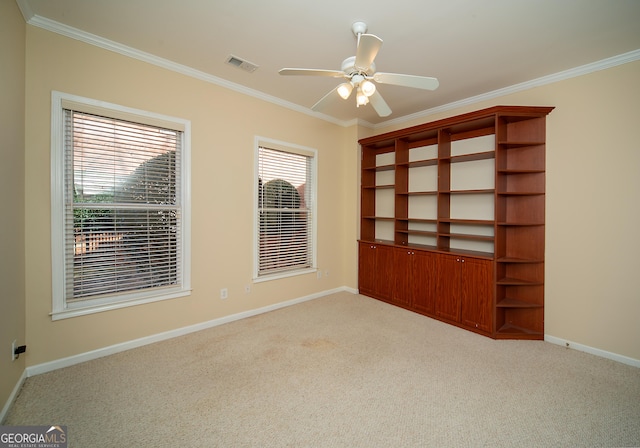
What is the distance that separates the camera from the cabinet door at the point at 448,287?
3.39 meters

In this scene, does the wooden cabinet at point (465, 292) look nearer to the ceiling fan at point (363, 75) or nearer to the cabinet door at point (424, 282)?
the cabinet door at point (424, 282)

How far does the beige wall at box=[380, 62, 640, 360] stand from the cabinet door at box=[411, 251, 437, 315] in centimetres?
118

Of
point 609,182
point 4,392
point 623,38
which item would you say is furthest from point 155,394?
point 623,38

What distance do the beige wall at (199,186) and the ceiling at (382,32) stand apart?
28 cm

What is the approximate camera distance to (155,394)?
2066 millimetres

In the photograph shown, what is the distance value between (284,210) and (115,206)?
6.53 ft

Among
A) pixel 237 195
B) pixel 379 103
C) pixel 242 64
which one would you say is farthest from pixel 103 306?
pixel 379 103

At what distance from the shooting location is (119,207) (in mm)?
2654

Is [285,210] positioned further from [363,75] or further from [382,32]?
[382,32]

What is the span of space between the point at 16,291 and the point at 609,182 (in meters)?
5.21

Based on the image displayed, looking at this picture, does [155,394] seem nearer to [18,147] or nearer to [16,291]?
[16,291]

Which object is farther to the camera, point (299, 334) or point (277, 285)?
point (277, 285)

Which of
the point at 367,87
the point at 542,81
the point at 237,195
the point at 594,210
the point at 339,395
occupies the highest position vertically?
the point at 542,81

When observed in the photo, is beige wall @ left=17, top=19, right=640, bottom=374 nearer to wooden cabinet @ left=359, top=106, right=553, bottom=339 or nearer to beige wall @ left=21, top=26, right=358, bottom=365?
beige wall @ left=21, top=26, right=358, bottom=365
